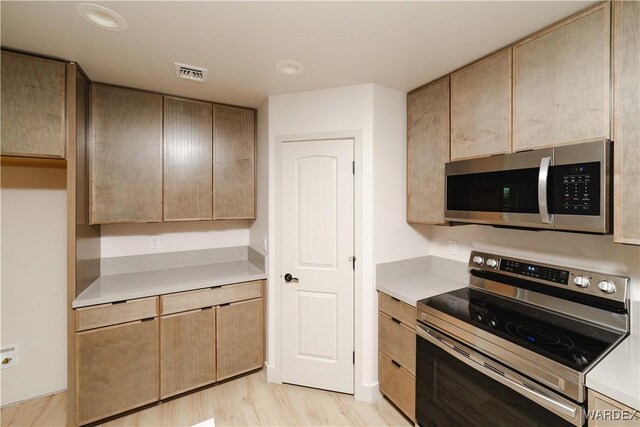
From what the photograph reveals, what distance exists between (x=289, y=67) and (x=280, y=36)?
0.34 meters

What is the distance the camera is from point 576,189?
1263 mm

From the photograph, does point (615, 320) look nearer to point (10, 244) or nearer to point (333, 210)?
point (333, 210)

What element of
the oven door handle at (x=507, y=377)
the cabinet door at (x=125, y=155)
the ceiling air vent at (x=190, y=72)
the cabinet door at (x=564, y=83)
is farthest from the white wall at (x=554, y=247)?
the cabinet door at (x=125, y=155)

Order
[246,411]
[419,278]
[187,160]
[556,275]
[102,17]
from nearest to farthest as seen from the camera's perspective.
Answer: [102,17] < [556,275] < [246,411] < [419,278] < [187,160]

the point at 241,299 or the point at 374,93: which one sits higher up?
the point at 374,93

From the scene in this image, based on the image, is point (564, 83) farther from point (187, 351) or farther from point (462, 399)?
point (187, 351)

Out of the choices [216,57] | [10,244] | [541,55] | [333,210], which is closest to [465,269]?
[333,210]

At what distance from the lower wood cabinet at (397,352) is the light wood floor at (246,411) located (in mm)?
172

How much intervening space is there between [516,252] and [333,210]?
1275mm

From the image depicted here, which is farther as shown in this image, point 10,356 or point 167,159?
point 167,159

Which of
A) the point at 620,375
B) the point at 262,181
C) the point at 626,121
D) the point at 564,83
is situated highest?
the point at 564,83

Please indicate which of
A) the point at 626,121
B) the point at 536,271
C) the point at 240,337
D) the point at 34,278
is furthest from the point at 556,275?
the point at 34,278

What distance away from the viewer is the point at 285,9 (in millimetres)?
1283

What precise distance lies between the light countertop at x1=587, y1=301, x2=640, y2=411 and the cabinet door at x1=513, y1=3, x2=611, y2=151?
0.93 metres
